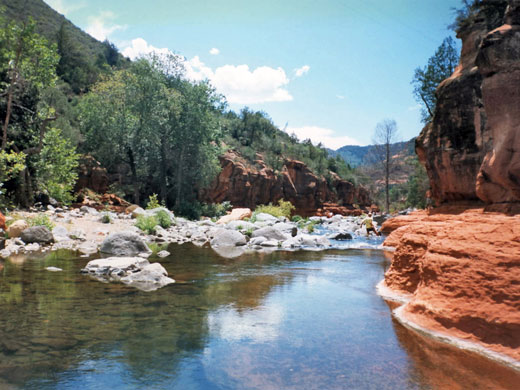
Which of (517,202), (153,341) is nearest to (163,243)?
(153,341)

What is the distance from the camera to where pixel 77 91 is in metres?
42.6

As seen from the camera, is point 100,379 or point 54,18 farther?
point 54,18

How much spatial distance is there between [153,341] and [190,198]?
25.0 meters

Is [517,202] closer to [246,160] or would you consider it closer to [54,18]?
[246,160]

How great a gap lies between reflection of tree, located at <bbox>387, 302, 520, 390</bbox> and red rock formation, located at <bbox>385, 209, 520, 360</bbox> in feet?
0.87

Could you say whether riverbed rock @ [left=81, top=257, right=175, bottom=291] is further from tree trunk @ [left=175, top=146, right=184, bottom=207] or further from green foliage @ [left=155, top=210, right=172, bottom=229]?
tree trunk @ [left=175, top=146, right=184, bottom=207]

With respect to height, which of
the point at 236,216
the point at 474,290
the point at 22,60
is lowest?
the point at 474,290

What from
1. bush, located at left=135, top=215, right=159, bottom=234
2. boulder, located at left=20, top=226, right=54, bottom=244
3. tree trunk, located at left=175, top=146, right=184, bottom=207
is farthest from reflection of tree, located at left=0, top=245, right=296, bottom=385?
tree trunk, located at left=175, top=146, right=184, bottom=207

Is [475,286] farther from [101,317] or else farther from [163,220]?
[163,220]

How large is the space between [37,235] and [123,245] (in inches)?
111

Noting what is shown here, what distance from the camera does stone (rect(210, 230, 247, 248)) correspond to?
13.8 m

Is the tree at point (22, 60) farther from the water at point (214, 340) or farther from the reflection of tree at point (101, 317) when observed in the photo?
the water at point (214, 340)

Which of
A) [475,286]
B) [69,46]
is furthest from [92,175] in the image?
[69,46]

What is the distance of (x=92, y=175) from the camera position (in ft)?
82.6
